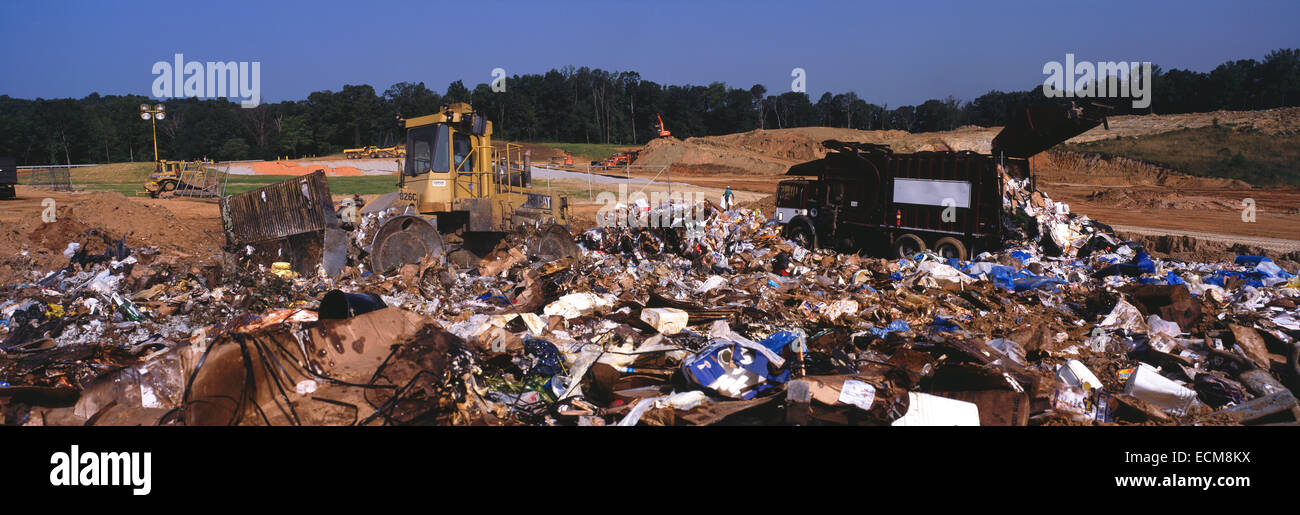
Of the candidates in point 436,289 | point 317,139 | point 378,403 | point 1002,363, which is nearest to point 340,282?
point 436,289

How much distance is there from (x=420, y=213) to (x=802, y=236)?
8.04m

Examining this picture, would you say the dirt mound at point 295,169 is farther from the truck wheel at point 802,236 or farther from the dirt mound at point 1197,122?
the dirt mound at point 1197,122

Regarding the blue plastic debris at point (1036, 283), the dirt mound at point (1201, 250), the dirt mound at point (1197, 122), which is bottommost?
the blue plastic debris at point (1036, 283)

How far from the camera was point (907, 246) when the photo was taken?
1305 cm

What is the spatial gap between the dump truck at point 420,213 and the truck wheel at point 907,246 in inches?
264

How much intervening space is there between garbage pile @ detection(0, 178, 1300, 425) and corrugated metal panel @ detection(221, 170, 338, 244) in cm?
74

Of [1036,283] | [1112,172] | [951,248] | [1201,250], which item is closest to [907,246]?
[951,248]

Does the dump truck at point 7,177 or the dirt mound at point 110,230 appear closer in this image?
the dirt mound at point 110,230

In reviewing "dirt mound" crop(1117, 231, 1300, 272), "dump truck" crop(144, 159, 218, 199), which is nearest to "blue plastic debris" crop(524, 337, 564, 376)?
"dirt mound" crop(1117, 231, 1300, 272)

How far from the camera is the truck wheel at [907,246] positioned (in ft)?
42.0

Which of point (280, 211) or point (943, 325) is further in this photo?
point (280, 211)

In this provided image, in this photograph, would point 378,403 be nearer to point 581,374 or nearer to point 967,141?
point 581,374

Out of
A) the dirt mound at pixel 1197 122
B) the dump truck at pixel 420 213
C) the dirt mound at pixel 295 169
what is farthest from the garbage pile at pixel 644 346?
the dirt mound at pixel 1197 122

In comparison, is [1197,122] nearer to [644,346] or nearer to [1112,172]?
[1112,172]
